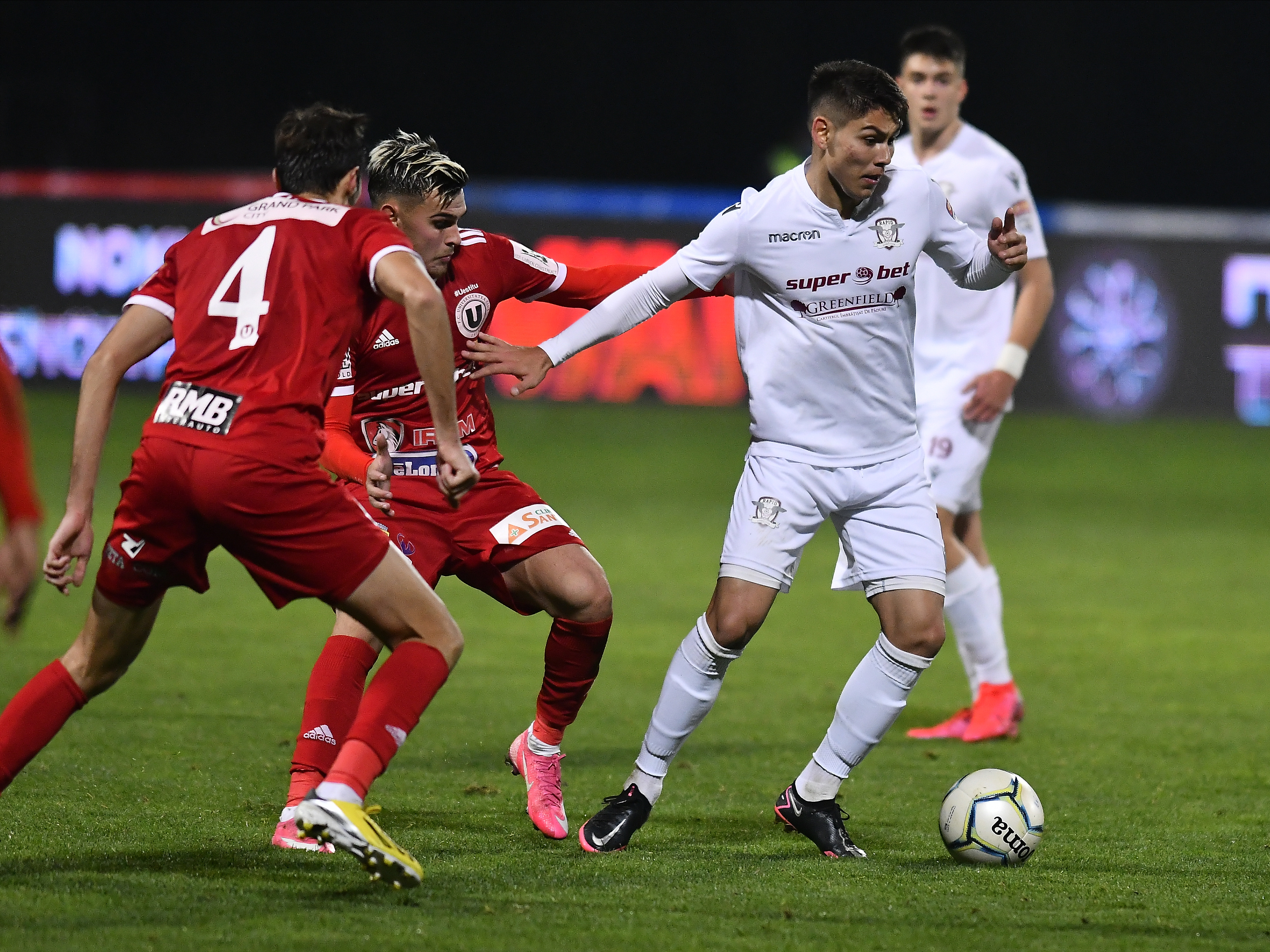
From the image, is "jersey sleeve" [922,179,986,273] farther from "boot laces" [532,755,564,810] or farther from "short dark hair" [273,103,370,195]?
"boot laces" [532,755,564,810]

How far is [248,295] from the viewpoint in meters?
3.84

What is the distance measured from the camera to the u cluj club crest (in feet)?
15.3

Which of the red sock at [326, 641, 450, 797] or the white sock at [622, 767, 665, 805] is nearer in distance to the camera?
the red sock at [326, 641, 450, 797]

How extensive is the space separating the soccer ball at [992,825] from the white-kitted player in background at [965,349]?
1926 mm

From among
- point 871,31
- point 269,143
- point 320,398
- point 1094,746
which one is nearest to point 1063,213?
point 871,31

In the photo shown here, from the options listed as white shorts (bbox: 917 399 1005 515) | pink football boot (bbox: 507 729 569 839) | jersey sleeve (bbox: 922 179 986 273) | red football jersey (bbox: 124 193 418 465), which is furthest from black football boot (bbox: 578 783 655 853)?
white shorts (bbox: 917 399 1005 515)

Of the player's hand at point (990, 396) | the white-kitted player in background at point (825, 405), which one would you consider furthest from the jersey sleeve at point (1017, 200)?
the white-kitted player in background at point (825, 405)

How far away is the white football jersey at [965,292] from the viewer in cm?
655

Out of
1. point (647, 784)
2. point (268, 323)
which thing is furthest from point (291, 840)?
point (268, 323)

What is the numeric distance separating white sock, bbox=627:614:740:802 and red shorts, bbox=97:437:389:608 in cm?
113

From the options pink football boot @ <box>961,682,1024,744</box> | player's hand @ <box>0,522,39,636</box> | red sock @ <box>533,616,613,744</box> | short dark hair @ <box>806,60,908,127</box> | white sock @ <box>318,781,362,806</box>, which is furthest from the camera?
pink football boot @ <box>961,682,1024,744</box>

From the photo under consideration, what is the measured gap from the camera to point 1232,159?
23562 millimetres

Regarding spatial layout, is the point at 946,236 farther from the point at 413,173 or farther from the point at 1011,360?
the point at 1011,360

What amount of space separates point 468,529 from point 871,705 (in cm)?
127
